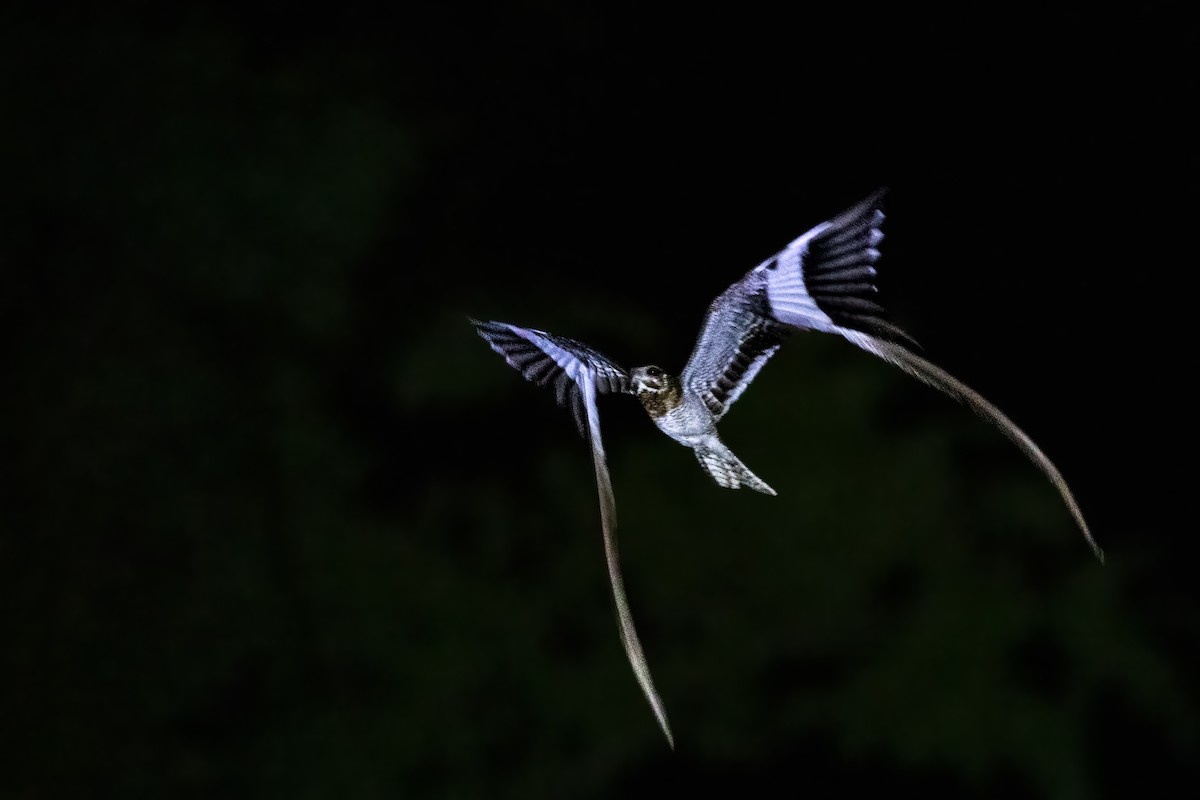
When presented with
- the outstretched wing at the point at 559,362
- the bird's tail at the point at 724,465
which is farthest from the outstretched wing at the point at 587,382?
the bird's tail at the point at 724,465

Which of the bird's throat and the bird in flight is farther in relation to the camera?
the bird's throat

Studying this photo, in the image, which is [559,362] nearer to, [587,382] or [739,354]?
[587,382]

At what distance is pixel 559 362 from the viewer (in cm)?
97

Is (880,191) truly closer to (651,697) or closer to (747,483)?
(747,483)

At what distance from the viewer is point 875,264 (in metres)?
0.89

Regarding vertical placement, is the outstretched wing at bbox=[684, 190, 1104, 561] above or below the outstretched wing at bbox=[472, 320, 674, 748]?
above

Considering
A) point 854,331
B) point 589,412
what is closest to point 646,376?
point 589,412

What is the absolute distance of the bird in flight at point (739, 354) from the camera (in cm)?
80

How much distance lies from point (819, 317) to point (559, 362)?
8.5 inches

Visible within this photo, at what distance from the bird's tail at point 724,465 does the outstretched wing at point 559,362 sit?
4.9 inches

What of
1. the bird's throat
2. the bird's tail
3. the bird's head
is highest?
the bird's head

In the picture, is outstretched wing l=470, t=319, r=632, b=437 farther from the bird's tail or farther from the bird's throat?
the bird's tail

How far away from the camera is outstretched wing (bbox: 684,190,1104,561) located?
2.64 ft

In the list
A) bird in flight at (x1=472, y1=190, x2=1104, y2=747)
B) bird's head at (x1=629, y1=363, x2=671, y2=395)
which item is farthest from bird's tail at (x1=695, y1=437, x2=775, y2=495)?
bird's head at (x1=629, y1=363, x2=671, y2=395)
